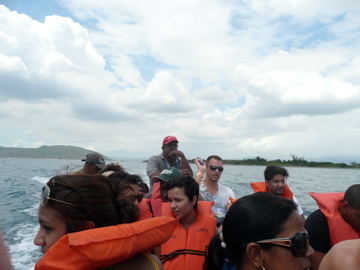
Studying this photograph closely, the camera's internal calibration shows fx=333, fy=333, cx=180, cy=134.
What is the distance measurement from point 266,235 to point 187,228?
79.4 inches

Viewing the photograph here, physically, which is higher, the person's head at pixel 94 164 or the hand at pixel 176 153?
the hand at pixel 176 153

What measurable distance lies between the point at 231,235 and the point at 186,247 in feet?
5.74

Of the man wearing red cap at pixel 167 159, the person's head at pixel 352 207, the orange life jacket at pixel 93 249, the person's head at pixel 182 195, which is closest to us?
the orange life jacket at pixel 93 249

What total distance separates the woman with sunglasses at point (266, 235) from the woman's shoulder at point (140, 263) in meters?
0.38

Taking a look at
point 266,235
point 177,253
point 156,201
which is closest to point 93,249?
point 266,235

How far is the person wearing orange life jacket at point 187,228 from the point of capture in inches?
123

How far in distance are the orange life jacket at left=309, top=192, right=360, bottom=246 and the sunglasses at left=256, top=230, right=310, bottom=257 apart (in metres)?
1.70

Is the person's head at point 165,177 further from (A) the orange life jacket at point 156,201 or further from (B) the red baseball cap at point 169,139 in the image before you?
(B) the red baseball cap at point 169,139

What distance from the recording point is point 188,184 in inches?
139

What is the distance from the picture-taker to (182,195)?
11.4 ft

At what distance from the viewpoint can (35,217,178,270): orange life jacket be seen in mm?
1385

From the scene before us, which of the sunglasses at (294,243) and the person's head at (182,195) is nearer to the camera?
the sunglasses at (294,243)

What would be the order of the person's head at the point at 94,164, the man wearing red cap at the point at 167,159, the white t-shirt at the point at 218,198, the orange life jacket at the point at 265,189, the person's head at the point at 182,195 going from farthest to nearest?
the man wearing red cap at the point at 167,159, the orange life jacket at the point at 265,189, the person's head at the point at 94,164, the white t-shirt at the point at 218,198, the person's head at the point at 182,195

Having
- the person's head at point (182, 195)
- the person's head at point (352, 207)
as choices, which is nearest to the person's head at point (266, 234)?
the person's head at point (352, 207)
